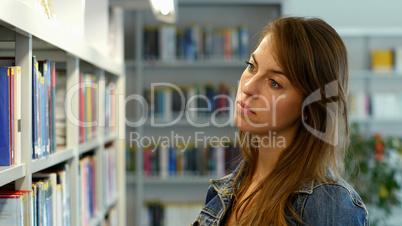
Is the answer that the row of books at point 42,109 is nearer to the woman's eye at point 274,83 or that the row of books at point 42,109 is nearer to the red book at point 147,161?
the woman's eye at point 274,83

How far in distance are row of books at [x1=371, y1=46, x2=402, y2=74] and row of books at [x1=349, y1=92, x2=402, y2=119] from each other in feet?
0.84

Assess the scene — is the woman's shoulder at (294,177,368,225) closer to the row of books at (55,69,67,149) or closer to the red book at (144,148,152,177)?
the row of books at (55,69,67,149)

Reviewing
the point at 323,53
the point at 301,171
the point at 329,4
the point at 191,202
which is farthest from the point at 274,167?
the point at 329,4

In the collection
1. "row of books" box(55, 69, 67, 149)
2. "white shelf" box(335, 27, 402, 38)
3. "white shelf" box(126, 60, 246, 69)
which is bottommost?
"row of books" box(55, 69, 67, 149)

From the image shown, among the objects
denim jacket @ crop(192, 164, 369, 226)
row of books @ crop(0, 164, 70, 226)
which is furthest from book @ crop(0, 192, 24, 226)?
denim jacket @ crop(192, 164, 369, 226)

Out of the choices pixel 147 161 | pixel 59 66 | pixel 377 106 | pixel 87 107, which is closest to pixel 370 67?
pixel 377 106

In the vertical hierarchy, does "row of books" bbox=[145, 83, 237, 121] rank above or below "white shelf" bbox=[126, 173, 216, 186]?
above

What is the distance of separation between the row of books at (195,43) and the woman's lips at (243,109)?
2843 millimetres

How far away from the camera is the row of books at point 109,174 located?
2678mm

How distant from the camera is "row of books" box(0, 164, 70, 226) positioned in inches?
47.4

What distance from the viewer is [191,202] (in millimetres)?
4309

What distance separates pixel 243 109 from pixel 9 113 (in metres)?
0.58

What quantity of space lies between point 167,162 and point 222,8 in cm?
144

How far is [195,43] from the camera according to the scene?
407 cm
